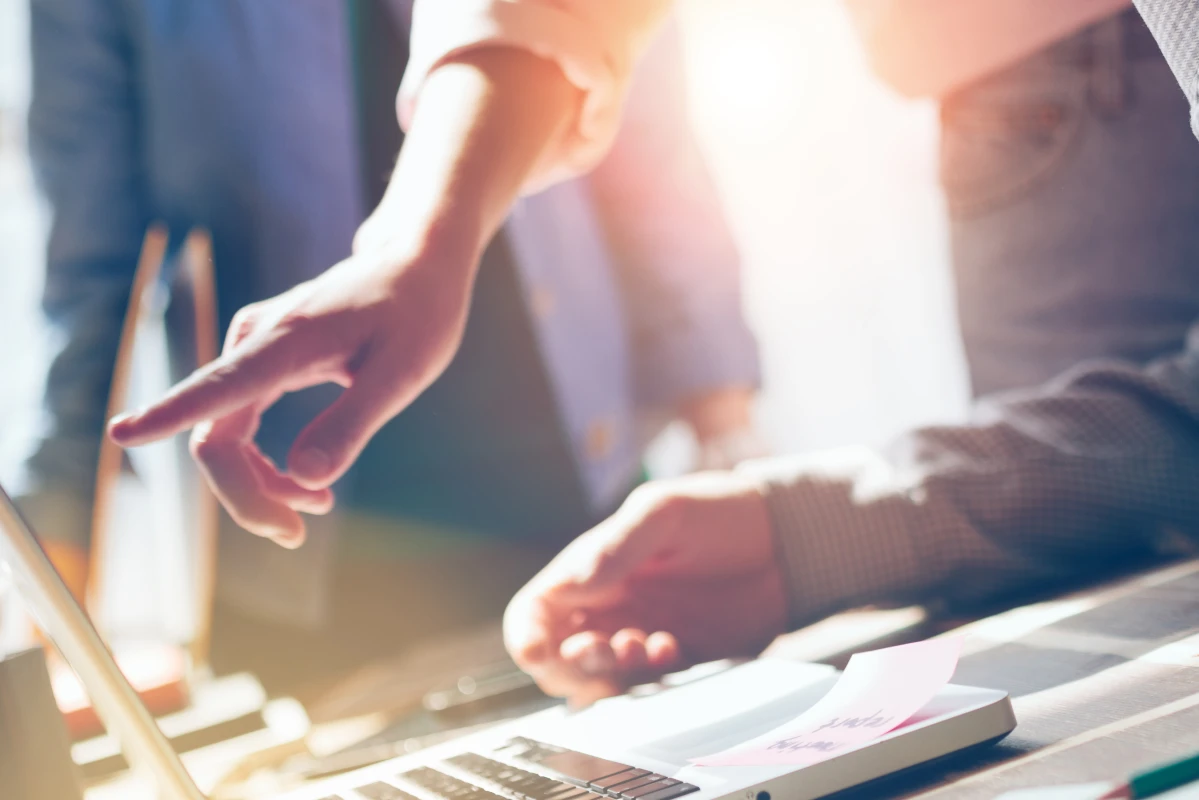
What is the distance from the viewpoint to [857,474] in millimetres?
484

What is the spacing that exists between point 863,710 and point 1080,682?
85 millimetres

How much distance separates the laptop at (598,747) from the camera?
22cm

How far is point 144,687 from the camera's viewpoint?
58cm

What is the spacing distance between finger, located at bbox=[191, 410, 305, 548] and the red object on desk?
198 mm

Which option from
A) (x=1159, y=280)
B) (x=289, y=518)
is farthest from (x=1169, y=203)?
(x=289, y=518)

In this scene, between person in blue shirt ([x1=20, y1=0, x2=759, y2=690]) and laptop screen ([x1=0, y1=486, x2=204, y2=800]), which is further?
person in blue shirt ([x1=20, y1=0, x2=759, y2=690])

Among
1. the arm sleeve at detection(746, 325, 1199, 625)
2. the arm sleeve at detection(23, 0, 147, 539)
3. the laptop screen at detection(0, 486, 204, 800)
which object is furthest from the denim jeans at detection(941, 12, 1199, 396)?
the arm sleeve at detection(23, 0, 147, 539)

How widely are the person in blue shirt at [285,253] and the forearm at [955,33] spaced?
0.34m

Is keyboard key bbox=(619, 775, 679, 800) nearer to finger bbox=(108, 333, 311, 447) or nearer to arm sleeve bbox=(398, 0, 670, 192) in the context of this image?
finger bbox=(108, 333, 311, 447)

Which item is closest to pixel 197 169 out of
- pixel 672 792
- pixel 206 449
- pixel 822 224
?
pixel 206 449

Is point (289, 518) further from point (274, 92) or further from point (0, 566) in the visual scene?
point (274, 92)

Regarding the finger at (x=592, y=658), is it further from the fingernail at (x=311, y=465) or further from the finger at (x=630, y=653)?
the fingernail at (x=311, y=465)

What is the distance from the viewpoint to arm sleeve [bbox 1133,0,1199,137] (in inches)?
9.6

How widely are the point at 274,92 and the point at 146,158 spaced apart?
0.13 metres
